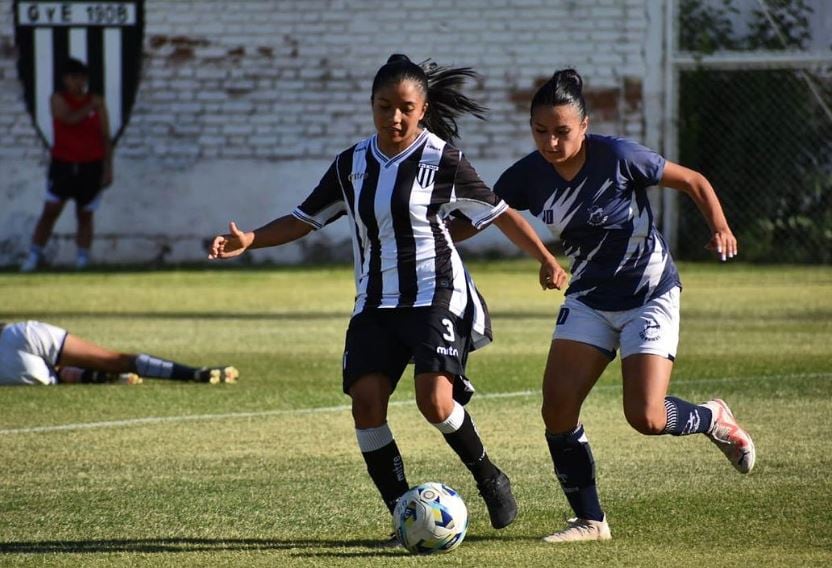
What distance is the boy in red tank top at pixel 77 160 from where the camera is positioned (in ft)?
69.3

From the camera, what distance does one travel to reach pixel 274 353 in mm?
12055

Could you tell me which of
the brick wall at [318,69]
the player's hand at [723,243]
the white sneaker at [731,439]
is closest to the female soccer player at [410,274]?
the player's hand at [723,243]

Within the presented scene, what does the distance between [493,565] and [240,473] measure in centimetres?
223

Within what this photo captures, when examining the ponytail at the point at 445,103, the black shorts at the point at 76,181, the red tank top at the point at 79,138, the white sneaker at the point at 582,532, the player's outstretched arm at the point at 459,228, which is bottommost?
the black shorts at the point at 76,181

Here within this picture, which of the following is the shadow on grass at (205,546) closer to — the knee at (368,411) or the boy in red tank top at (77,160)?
the knee at (368,411)

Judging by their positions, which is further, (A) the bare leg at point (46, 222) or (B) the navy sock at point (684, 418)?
(A) the bare leg at point (46, 222)

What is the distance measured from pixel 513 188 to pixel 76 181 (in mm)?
16334

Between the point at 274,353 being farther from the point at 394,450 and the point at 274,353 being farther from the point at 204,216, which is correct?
the point at 204,216

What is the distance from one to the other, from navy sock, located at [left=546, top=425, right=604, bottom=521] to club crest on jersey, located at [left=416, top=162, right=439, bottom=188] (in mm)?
1064

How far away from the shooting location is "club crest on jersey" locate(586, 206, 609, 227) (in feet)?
19.6

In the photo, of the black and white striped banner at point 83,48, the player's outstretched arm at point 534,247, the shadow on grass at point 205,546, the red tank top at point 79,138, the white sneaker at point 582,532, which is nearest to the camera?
the shadow on grass at point 205,546

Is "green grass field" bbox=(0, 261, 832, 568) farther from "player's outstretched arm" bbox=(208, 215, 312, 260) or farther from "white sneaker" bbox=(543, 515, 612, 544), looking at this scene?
"player's outstretched arm" bbox=(208, 215, 312, 260)

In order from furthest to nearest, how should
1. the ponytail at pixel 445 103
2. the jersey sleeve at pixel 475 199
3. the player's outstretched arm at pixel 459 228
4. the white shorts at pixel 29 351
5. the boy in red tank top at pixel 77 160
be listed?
1. the boy in red tank top at pixel 77 160
2. the white shorts at pixel 29 351
3. the ponytail at pixel 445 103
4. the player's outstretched arm at pixel 459 228
5. the jersey sleeve at pixel 475 199

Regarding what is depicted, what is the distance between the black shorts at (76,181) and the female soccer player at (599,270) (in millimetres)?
16215
